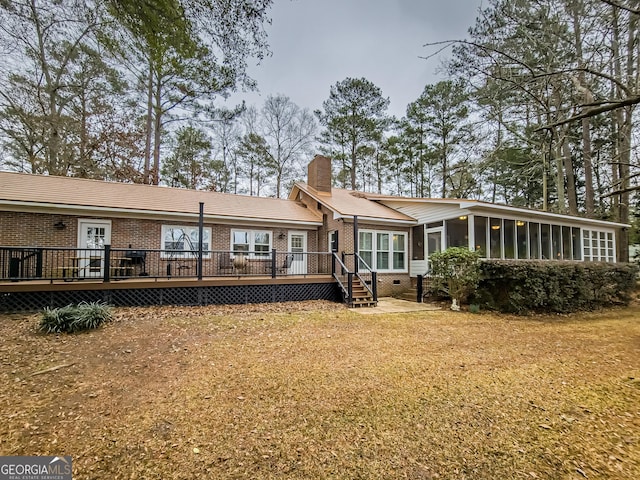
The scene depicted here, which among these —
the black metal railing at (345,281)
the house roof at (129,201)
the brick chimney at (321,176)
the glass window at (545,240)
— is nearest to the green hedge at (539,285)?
the glass window at (545,240)

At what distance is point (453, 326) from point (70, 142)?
2039 cm

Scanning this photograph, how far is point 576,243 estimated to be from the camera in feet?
42.1

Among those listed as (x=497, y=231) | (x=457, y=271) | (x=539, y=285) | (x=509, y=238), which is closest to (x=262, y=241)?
(x=457, y=271)

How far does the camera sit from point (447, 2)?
282 inches

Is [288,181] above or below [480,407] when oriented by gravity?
above

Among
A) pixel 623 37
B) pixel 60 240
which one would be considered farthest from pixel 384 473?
pixel 60 240

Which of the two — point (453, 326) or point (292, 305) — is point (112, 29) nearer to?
point (292, 305)

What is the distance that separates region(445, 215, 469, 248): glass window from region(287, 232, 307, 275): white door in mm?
5673

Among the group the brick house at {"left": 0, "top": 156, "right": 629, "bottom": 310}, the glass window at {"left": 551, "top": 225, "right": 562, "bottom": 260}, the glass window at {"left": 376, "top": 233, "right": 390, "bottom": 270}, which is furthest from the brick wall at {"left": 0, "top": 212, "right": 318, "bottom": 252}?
the glass window at {"left": 551, "top": 225, "right": 562, "bottom": 260}

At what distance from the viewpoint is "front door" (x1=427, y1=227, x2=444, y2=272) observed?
11120mm

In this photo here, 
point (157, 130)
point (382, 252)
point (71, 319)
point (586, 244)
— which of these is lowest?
point (71, 319)

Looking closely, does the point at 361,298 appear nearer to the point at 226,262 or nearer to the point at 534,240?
the point at 226,262

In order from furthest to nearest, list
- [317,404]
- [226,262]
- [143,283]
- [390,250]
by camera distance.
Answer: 1. [390,250]
2. [226,262]
3. [143,283]
4. [317,404]

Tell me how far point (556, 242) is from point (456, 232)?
508 cm
